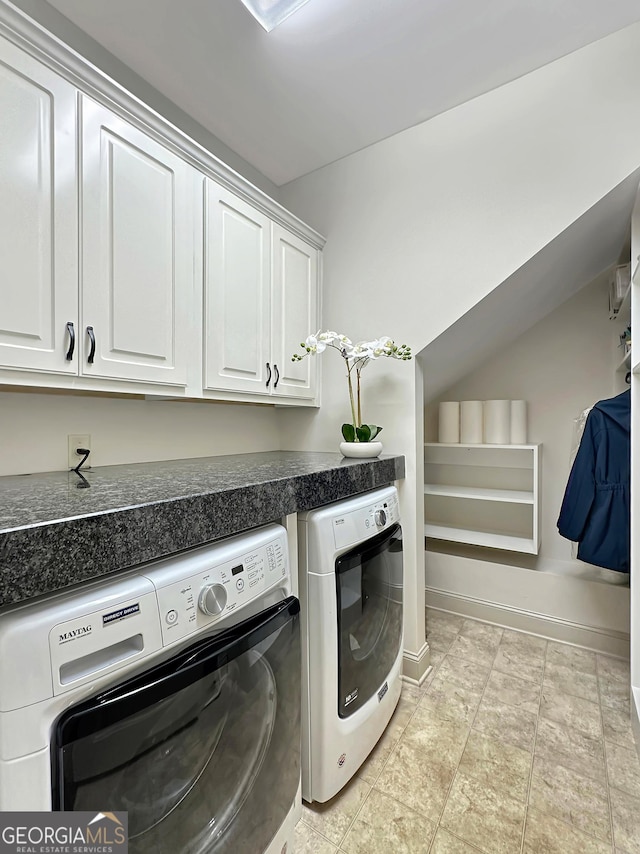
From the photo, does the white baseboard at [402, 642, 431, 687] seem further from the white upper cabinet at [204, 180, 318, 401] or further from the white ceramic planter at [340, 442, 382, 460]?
the white upper cabinet at [204, 180, 318, 401]

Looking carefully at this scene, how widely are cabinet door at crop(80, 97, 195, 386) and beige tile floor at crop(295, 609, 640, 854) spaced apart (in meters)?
1.54

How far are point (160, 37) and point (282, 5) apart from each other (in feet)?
1.49

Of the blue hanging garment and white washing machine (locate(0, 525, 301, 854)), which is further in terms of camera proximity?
the blue hanging garment

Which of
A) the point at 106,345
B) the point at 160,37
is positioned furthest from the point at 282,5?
the point at 106,345

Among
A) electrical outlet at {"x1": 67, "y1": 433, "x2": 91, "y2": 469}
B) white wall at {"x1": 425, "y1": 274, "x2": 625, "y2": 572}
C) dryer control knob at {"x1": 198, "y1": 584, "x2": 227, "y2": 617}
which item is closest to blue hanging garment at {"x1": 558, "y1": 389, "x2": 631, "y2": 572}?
white wall at {"x1": 425, "y1": 274, "x2": 625, "y2": 572}

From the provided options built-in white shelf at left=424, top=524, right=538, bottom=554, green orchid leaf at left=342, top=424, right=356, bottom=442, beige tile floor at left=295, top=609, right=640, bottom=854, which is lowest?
beige tile floor at left=295, top=609, right=640, bottom=854

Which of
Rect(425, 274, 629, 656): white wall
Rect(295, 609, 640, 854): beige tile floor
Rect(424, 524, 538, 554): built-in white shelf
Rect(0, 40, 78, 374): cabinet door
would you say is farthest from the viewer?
Rect(424, 524, 538, 554): built-in white shelf

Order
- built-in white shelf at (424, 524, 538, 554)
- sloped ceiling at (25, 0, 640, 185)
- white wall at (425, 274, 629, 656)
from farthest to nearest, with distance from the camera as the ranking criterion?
built-in white shelf at (424, 524, 538, 554), white wall at (425, 274, 629, 656), sloped ceiling at (25, 0, 640, 185)

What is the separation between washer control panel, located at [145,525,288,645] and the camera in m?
0.73

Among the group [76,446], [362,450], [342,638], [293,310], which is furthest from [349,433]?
[76,446]

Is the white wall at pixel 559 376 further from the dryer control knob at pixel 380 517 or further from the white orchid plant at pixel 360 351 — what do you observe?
the dryer control knob at pixel 380 517

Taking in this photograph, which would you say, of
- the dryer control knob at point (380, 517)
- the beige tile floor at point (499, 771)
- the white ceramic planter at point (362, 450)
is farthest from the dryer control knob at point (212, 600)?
the white ceramic planter at point (362, 450)

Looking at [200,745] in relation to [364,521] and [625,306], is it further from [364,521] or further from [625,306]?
[625,306]

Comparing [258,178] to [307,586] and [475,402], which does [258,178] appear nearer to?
[475,402]
